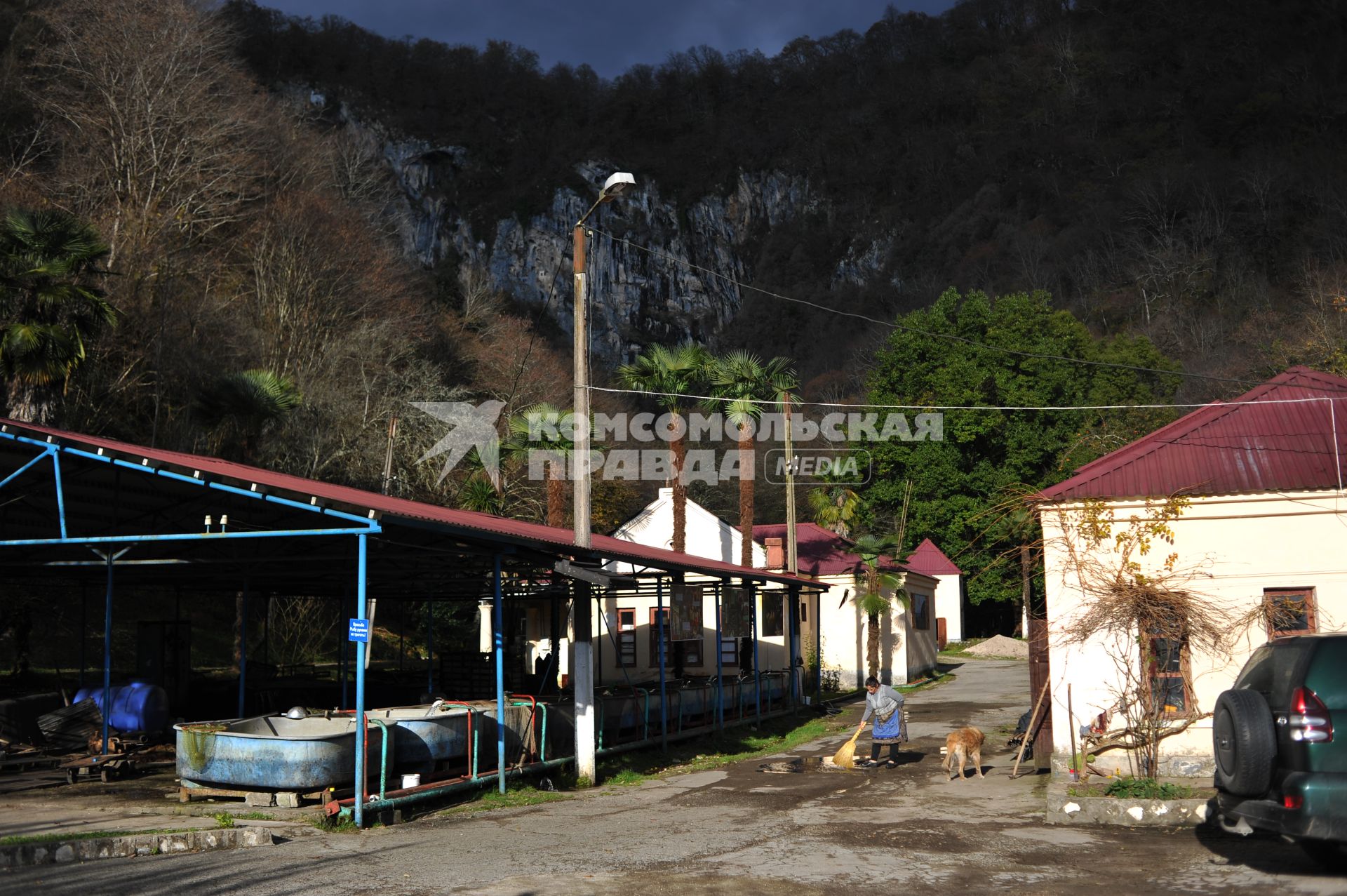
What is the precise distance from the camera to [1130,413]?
39.1 metres

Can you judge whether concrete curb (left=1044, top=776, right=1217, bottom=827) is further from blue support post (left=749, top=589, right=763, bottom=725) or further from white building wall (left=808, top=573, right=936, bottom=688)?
white building wall (left=808, top=573, right=936, bottom=688)

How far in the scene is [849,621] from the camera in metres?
32.5

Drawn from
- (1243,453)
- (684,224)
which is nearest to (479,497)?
(1243,453)

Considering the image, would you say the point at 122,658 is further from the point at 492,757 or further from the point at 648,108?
the point at 648,108

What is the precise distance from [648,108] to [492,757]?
13114cm

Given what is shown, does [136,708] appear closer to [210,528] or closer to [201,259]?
[210,528]

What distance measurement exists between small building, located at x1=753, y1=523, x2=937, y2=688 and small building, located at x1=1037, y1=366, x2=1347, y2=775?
1808cm

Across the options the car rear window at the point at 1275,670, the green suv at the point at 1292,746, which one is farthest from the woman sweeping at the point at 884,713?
the green suv at the point at 1292,746

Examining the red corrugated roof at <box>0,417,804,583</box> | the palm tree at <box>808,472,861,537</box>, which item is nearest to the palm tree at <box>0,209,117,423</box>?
the red corrugated roof at <box>0,417,804,583</box>

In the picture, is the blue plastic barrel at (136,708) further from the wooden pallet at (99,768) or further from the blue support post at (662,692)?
the blue support post at (662,692)

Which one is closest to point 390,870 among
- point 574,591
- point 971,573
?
point 574,591

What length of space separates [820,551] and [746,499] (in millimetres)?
4342

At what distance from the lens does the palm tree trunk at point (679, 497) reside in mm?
31016

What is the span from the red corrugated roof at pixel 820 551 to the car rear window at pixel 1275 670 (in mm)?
22815
